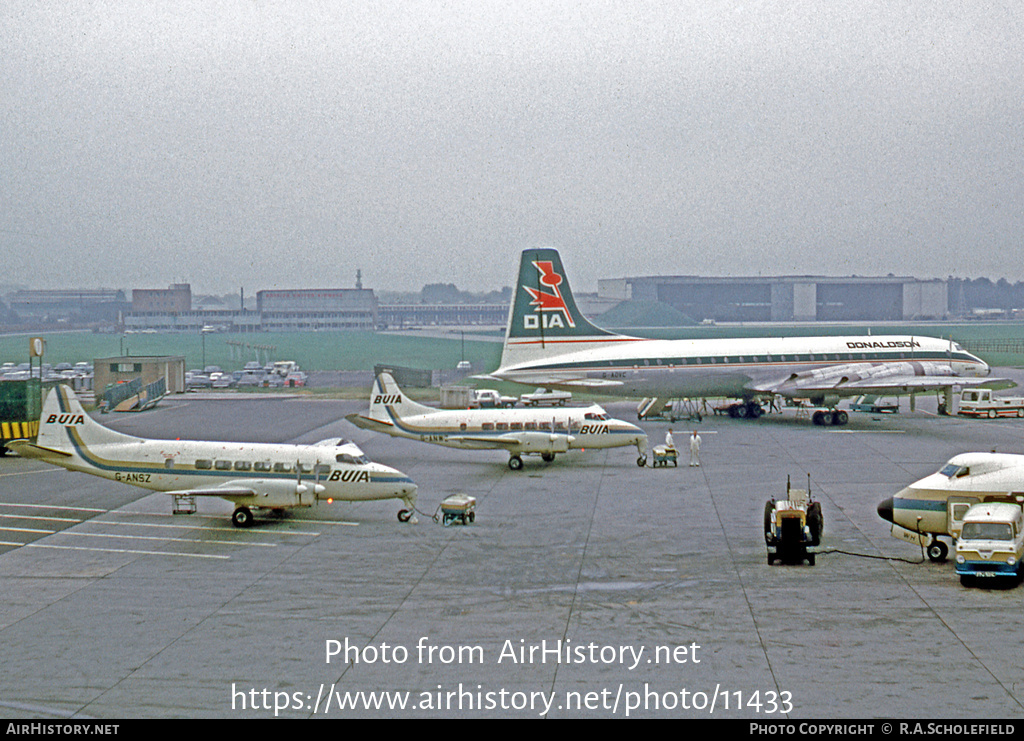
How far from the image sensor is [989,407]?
7025 centimetres

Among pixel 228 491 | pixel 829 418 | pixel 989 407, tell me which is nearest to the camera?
pixel 228 491

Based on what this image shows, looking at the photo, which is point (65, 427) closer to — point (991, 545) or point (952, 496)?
point (952, 496)

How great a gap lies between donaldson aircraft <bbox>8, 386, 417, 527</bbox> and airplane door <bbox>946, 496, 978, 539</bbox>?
1904 cm

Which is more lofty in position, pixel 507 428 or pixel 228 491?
pixel 507 428

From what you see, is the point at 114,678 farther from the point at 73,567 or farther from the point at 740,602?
the point at 740,602

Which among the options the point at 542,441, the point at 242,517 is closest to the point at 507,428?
the point at 542,441

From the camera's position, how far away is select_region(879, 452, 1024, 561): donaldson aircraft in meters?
29.6

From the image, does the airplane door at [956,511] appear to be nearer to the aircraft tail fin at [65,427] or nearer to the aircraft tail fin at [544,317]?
the aircraft tail fin at [65,427]

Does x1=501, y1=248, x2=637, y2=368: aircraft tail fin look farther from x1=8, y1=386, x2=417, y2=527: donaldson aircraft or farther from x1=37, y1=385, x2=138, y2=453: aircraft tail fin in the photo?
x1=37, y1=385, x2=138, y2=453: aircraft tail fin

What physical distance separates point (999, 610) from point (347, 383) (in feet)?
308

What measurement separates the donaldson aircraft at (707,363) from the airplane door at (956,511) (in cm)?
3733

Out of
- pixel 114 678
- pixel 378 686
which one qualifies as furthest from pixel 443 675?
pixel 114 678

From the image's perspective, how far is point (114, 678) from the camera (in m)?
20.7

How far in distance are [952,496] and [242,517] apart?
2523cm
